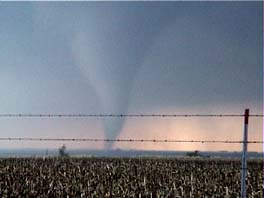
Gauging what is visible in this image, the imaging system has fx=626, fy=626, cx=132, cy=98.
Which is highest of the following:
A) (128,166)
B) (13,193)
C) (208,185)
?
(128,166)

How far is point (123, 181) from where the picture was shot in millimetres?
23328

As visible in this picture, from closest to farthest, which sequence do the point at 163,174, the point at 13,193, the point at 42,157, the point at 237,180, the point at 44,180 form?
the point at 13,193, the point at 44,180, the point at 237,180, the point at 163,174, the point at 42,157

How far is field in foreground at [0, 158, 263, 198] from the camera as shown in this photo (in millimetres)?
20250

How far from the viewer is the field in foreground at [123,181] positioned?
20.2 metres

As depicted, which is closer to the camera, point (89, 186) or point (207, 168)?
point (89, 186)

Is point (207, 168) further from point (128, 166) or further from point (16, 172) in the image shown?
point (16, 172)

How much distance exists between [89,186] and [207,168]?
992 centimetres

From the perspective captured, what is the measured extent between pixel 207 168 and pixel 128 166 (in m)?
3.81

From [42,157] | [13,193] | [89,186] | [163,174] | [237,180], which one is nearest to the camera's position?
[13,193]

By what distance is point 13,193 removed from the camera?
781 inches

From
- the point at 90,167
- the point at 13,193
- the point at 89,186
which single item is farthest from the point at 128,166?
the point at 13,193

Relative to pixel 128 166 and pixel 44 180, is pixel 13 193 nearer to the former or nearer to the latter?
pixel 44 180

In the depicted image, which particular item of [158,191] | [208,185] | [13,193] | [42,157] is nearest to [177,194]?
[158,191]

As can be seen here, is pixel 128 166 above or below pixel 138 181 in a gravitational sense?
above
